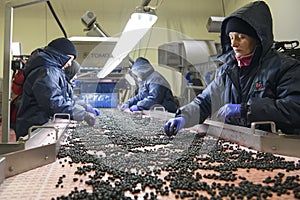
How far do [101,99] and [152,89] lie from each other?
108cm

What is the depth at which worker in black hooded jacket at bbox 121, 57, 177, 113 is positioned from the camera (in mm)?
4160

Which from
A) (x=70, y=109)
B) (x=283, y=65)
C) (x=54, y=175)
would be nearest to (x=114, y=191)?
(x=54, y=175)

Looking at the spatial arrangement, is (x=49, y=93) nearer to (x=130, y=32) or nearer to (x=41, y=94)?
(x=41, y=94)

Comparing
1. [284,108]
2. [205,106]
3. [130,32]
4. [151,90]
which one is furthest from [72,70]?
[284,108]

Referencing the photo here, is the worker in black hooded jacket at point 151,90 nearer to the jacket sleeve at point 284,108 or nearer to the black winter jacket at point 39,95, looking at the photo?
the black winter jacket at point 39,95

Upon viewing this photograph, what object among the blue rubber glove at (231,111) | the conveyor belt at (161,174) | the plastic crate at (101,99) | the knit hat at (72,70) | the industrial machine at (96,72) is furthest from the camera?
the plastic crate at (101,99)

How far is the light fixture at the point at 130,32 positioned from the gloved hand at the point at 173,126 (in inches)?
51.7

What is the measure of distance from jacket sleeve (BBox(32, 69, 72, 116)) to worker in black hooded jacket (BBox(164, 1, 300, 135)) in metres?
0.86

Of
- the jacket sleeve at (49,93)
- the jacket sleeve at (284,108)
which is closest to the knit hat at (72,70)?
the jacket sleeve at (49,93)

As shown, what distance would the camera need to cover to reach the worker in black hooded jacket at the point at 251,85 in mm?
1521

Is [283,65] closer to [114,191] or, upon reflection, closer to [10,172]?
[114,191]

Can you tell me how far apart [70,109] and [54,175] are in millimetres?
1415

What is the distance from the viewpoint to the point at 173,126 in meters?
1.84

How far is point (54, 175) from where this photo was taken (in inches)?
38.7
